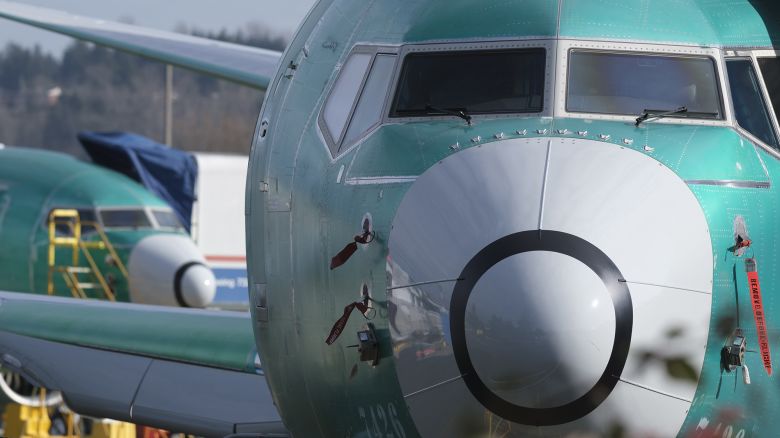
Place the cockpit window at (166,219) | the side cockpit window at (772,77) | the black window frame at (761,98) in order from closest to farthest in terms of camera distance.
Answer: the black window frame at (761,98) → the side cockpit window at (772,77) → the cockpit window at (166,219)

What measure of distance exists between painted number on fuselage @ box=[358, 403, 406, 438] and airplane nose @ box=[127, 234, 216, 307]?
17.5m

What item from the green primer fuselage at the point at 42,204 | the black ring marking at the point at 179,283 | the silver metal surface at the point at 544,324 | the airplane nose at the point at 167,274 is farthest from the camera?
the black ring marking at the point at 179,283

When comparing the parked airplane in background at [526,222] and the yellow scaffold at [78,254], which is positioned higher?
the yellow scaffold at [78,254]

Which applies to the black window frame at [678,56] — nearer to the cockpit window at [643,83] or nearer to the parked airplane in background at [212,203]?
the cockpit window at [643,83]

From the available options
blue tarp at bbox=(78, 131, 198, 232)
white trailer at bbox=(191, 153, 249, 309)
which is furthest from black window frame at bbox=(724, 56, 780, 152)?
white trailer at bbox=(191, 153, 249, 309)

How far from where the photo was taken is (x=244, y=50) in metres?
13.9

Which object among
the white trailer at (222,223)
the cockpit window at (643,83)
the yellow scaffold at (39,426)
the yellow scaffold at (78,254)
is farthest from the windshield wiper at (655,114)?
the white trailer at (222,223)

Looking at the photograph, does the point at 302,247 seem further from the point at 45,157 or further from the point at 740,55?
the point at 45,157

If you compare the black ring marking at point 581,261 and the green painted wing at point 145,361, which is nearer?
the black ring marking at point 581,261

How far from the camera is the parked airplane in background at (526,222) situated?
577cm

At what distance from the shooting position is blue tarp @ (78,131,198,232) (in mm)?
28359

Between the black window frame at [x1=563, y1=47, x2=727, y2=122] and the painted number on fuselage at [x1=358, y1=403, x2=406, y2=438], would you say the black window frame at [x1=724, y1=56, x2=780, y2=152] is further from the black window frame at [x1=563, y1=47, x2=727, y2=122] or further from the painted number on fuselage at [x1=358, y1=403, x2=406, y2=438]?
the painted number on fuselage at [x1=358, y1=403, x2=406, y2=438]

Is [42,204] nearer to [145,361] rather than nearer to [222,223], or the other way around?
[222,223]

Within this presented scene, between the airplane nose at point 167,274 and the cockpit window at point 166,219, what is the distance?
1.26 ft
